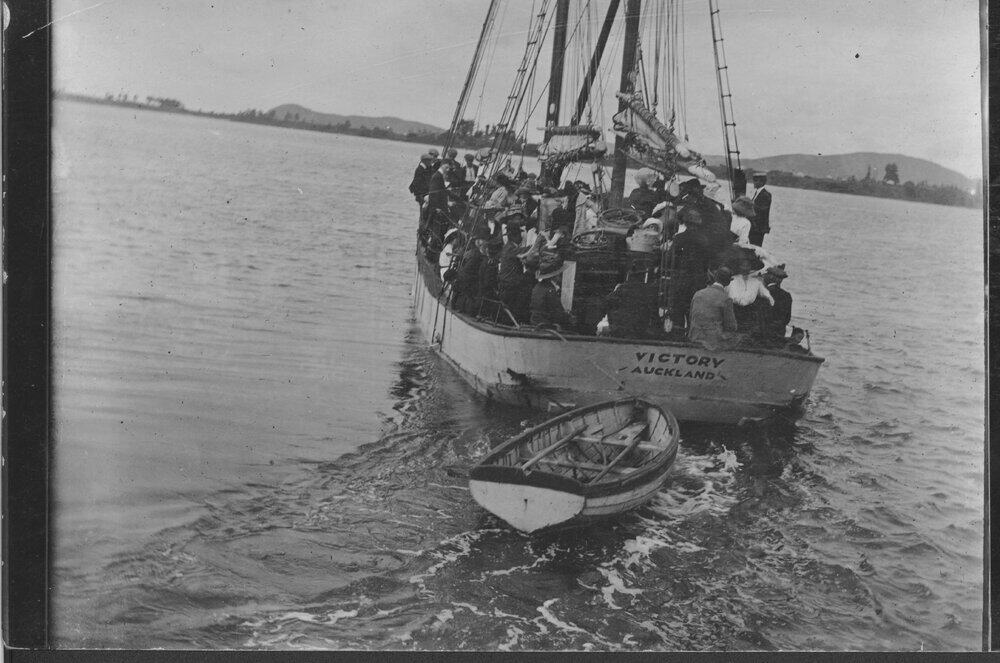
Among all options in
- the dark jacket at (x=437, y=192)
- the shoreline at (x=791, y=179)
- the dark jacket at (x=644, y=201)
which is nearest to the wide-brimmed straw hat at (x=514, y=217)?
the dark jacket at (x=437, y=192)

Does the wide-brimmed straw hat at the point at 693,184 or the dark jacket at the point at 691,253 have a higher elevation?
the wide-brimmed straw hat at the point at 693,184

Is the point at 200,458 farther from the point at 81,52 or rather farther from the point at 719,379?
the point at 719,379

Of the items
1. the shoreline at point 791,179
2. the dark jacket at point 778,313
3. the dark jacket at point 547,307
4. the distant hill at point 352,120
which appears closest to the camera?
the shoreline at point 791,179

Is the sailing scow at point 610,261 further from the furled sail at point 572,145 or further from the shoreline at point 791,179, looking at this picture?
the shoreline at point 791,179

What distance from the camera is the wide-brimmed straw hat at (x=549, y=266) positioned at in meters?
6.52

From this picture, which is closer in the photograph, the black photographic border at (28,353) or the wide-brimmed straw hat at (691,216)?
the black photographic border at (28,353)

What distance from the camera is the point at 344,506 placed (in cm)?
506

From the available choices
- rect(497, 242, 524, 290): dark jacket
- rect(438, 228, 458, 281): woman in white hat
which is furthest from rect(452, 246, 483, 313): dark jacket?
rect(497, 242, 524, 290): dark jacket

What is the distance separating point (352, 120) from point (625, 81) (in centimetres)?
235

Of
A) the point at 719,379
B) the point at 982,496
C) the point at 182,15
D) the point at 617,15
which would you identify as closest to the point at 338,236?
the point at 182,15

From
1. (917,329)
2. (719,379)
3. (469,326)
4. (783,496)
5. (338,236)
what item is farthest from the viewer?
(469,326)

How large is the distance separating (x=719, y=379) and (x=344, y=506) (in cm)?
294

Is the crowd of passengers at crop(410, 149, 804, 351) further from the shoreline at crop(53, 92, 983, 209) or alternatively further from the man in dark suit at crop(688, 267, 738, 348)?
the shoreline at crop(53, 92, 983, 209)

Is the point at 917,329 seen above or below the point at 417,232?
below
